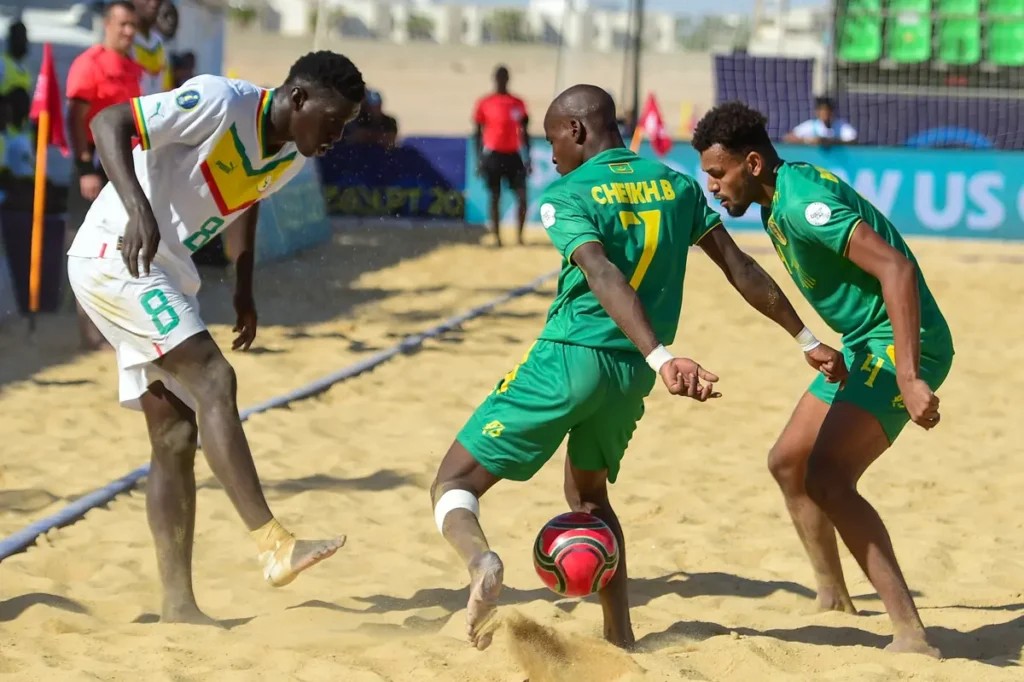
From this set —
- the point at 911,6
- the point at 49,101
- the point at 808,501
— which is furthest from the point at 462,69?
the point at 808,501

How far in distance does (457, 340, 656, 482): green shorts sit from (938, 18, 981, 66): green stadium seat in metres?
22.1

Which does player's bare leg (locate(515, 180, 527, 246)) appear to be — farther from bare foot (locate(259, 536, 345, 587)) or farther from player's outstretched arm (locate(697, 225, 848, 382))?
bare foot (locate(259, 536, 345, 587))

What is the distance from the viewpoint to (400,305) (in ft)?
40.1

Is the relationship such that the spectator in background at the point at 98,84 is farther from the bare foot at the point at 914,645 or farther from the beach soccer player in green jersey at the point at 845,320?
the bare foot at the point at 914,645

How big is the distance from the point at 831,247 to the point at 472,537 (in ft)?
4.53

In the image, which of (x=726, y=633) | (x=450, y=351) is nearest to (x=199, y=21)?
(x=450, y=351)

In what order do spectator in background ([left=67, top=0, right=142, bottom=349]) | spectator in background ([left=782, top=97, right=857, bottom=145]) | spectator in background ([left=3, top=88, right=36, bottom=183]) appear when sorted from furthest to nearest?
1. spectator in background ([left=782, top=97, right=857, bottom=145])
2. spectator in background ([left=3, top=88, right=36, bottom=183])
3. spectator in background ([left=67, top=0, right=142, bottom=349])

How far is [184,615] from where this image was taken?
15.0ft

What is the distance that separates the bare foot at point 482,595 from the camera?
3625mm

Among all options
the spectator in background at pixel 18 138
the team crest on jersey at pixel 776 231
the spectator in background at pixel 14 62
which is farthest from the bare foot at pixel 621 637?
the spectator in background at pixel 14 62

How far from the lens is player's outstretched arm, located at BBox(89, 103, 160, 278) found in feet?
13.8

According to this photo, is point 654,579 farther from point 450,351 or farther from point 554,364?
point 450,351

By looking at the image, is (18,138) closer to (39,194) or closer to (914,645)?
(39,194)

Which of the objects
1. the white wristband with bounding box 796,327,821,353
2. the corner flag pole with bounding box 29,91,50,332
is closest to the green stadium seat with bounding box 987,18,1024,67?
the corner flag pole with bounding box 29,91,50,332
